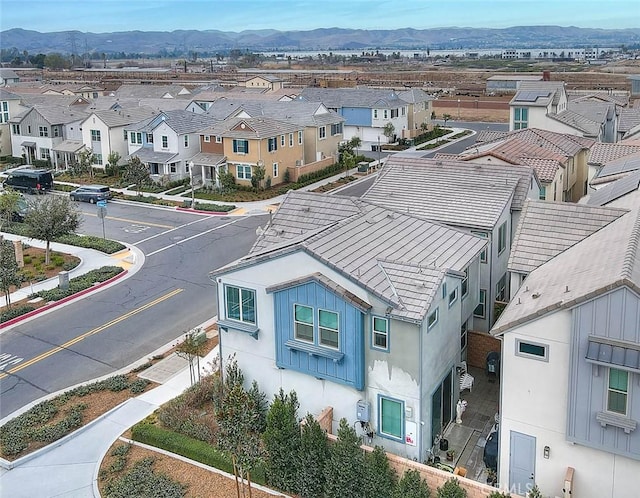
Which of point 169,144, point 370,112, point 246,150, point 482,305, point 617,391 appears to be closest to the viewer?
point 617,391

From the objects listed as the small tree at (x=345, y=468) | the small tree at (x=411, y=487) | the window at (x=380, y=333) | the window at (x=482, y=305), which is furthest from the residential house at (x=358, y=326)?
the window at (x=482, y=305)

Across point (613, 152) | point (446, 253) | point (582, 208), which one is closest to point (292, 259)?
point (446, 253)

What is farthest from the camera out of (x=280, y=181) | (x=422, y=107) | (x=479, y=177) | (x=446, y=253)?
(x=422, y=107)

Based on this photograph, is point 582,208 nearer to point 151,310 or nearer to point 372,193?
point 372,193

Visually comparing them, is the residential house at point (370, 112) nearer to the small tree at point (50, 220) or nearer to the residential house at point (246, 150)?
the residential house at point (246, 150)

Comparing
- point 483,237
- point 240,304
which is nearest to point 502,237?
point 483,237

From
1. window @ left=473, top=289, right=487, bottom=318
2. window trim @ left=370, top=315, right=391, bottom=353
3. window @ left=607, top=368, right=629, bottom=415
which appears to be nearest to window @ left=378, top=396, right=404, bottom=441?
window trim @ left=370, top=315, right=391, bottom=353

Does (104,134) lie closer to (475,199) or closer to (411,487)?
(475,199)
